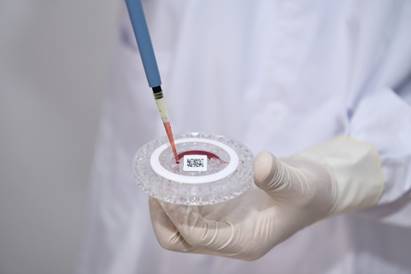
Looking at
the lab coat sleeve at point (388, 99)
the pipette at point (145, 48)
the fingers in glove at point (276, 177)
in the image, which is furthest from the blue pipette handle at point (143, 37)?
the lab coat sleeve at point (388, 99)

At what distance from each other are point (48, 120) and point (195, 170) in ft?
1.89

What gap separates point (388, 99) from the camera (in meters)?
0.54

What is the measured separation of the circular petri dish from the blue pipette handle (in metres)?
0.07

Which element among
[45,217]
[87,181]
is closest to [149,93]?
[87,181]

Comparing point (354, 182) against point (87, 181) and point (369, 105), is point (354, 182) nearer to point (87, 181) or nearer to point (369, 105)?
point (369, 105)

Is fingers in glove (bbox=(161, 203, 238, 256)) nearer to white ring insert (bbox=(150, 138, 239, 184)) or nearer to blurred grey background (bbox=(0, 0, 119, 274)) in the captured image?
white ring insert (bbox=(150, 138, 239, 184))

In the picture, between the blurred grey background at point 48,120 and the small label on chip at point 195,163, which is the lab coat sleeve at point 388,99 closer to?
the small label on chip at point 195,163

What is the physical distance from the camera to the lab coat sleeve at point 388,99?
0.53 meters

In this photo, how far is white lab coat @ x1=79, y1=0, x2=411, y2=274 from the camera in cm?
54

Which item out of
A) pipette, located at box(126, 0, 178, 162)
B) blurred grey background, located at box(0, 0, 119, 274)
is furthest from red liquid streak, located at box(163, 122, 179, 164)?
blurred grey background, located at box(0, 0, 119, 274)

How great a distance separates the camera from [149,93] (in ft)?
2.10

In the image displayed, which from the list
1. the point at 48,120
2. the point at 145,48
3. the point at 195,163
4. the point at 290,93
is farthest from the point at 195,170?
the point at 48,120

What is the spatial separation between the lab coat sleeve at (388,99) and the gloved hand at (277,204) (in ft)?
0.06

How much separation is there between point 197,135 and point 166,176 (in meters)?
0.08
